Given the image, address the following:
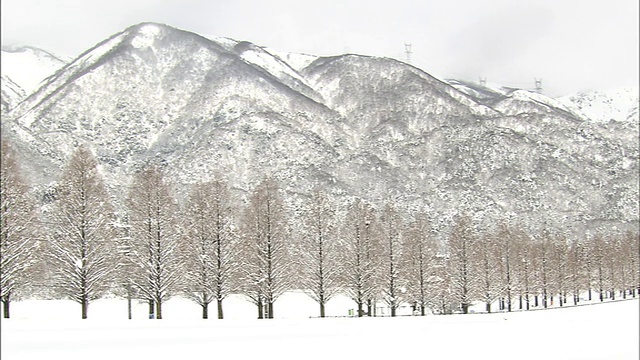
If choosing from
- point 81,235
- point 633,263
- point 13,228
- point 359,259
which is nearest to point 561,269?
point 633,263

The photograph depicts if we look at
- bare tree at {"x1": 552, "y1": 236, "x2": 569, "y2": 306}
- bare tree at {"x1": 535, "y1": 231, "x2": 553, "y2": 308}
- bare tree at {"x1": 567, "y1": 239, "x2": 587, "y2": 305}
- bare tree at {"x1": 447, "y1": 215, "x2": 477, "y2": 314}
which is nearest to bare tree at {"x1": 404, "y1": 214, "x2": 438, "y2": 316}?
bare tree at {"x1": 447, "y1": 215, "x2": 477, "y2": 314}

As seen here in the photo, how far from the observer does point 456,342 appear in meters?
17.6

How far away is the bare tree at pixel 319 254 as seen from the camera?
44.4 meters

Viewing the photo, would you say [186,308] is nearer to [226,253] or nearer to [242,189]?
[226,253]

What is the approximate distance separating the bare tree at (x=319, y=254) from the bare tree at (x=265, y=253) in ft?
12.3

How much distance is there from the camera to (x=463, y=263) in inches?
2286

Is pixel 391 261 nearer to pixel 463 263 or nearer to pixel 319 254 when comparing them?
pixel 319 254

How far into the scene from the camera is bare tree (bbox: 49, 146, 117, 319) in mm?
32469

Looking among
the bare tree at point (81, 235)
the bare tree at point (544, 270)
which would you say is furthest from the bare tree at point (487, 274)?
the bare tree at point (81, 235)

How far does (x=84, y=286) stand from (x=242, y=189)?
533ft

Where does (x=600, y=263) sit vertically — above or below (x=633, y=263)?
above

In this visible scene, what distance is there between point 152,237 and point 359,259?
686 inches

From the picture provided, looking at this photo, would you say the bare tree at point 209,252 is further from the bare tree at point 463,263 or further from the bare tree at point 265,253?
the bare tree at point 463,263

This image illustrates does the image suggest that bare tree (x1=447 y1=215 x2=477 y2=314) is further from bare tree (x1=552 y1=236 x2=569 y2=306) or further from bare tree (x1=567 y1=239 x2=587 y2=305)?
bare tree (x1=567 y1=239 x2=587 y2=305)
